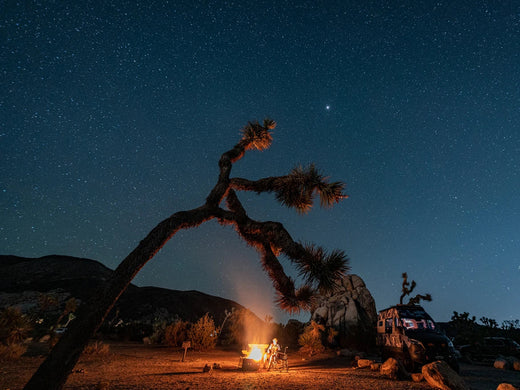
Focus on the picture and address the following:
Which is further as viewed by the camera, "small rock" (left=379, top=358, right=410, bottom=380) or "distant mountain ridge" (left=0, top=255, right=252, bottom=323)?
"distant mountain ridge" (left=0, top=255, right=252, bottom=323)

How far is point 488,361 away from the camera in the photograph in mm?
12438

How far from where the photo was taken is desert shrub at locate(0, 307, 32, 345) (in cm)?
829

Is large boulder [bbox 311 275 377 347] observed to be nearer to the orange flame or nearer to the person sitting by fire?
the person sitting by fire

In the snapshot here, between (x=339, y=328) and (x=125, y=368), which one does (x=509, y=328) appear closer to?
(x=339, y=328)

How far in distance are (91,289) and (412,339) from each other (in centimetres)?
4633

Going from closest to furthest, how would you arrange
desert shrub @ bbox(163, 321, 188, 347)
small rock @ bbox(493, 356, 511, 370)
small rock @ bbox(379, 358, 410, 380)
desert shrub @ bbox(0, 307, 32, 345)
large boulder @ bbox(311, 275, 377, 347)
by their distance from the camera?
small rock @ bbox(379, 358, 410, 380) → desert shrub @ bbox(0, 307, 32, 345) → small rock @ bbox(493, 356, 511, 370) → desert shrub @ bbox(163, 321, 188, 347) → large boulder @ bbox(311, 275, 377, 347)

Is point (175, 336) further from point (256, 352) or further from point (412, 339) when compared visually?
point (412, 339)

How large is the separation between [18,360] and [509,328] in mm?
30983

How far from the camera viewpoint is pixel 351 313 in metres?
17.9

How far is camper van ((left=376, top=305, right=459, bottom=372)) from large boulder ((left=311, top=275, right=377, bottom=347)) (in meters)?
6.29

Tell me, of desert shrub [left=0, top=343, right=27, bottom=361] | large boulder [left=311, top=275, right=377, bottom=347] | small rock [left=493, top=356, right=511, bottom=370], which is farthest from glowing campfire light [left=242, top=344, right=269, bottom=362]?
small rock [left=493, top=356, right=511, bottom=370]

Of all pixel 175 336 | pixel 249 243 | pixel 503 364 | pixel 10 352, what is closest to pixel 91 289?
pixel 175 336

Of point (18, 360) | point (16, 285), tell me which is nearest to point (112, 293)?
point (18, 360)

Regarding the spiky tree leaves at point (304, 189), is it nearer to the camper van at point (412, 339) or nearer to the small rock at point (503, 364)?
the camper van at point (412, 339)
